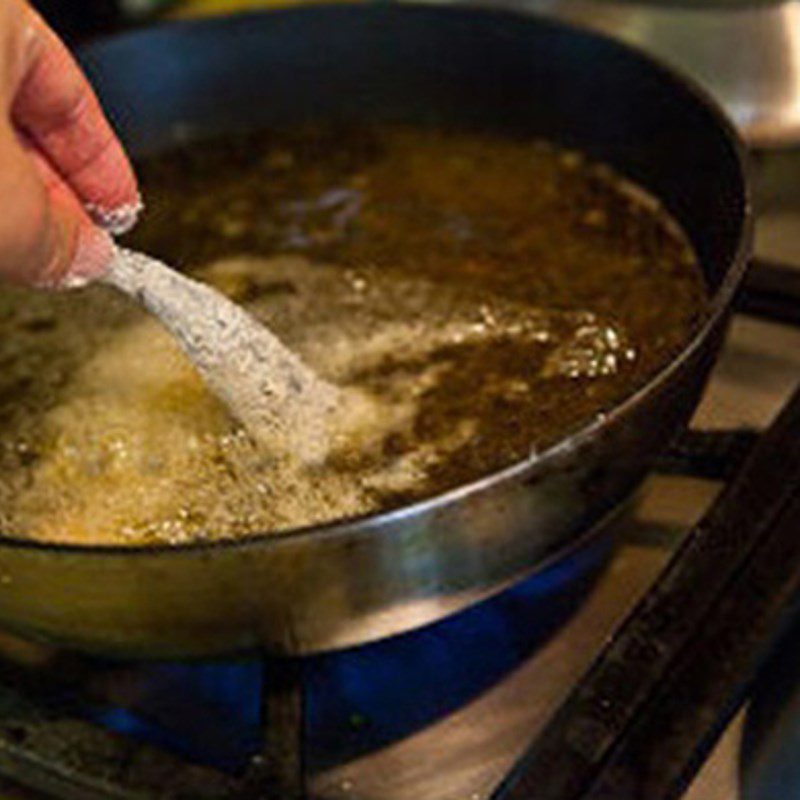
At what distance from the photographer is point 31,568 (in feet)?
1.93

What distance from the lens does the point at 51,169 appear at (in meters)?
0.69

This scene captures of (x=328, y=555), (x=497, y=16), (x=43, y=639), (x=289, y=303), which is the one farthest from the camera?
(x=497, y=16)

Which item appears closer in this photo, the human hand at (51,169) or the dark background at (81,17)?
the human hand at (51,169)

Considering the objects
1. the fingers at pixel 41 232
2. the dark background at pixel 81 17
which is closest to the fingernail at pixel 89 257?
the fingers at pixel 41 232

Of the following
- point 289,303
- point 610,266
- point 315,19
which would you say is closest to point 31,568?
point 289,303

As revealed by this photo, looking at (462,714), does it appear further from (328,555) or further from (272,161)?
(272,161)

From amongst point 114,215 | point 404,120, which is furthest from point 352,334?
point 404,120

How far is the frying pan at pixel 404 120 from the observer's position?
22.7 inches

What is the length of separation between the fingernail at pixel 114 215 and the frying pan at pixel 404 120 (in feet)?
0.69

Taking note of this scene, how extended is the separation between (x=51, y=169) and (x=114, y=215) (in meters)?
0.04

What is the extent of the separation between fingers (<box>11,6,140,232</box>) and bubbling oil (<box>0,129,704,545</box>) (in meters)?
0.15

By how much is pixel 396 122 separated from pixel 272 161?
0.11m

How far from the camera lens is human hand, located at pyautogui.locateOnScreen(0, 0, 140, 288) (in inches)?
22.4

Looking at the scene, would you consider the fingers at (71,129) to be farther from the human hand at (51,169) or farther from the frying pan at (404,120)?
the frying pan at (404,120)
